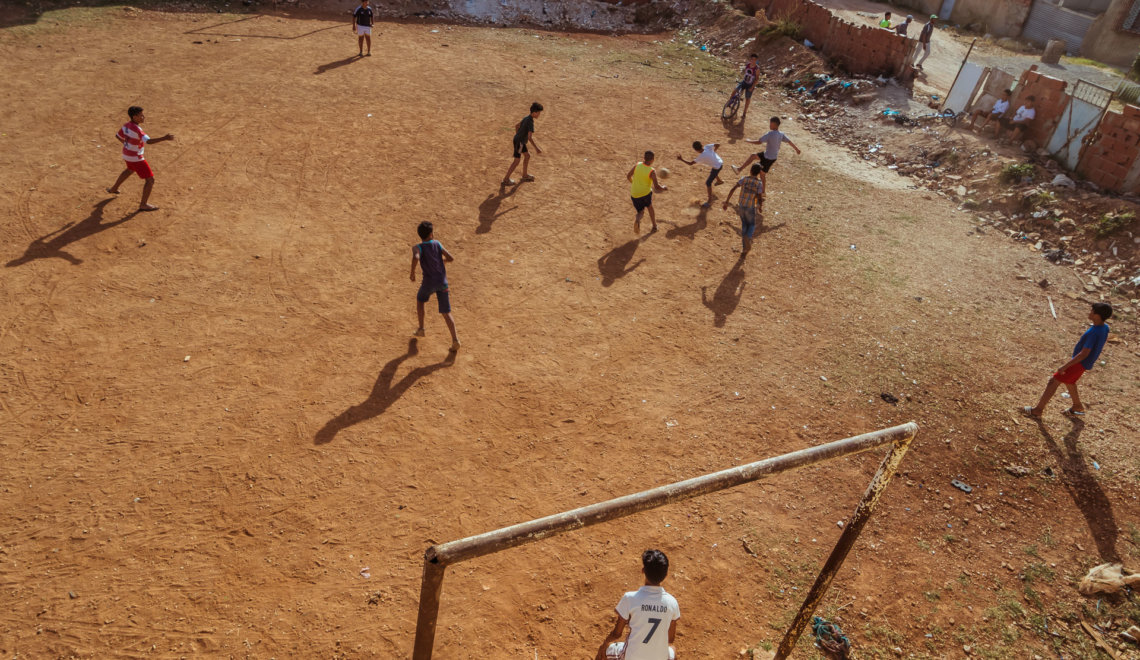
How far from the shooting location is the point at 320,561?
5191 millimetres

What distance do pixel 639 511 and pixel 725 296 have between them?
6.49 m

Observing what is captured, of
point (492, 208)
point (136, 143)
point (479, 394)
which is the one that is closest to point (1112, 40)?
point (492, 208)

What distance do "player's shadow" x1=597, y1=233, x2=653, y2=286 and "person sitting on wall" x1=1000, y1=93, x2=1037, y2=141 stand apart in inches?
358

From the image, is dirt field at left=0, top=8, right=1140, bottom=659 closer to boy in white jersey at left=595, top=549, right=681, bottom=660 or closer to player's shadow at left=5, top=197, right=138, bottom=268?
player's shadow at left=5, top=197, right=138, bottom=268

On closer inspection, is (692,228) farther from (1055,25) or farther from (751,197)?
(1055,25)

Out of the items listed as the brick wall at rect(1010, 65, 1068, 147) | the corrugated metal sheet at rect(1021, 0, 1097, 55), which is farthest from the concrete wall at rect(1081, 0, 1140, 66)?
the brick wall at rect(1010, 65, 1068, 147)

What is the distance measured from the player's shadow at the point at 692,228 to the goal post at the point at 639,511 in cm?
690

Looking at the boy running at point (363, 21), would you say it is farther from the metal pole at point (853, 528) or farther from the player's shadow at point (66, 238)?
the metal pole at point (853, 528)

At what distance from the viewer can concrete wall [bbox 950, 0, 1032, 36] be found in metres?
23.8

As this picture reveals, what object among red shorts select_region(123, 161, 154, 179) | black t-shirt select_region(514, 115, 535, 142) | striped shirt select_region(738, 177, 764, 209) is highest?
black t-shirt select_region(514, 115, 535, 142)

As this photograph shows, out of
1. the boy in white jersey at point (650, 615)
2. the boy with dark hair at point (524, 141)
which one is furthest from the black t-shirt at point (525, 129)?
the boy in white jersey at point (650, 615)

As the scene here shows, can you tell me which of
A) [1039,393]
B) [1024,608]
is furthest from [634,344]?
[1039,393]

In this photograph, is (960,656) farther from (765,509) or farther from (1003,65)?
(1003,65)

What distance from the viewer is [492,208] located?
1047 cm
